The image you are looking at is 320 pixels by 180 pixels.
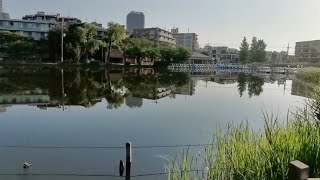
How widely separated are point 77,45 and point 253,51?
Result: 4636 centimetres

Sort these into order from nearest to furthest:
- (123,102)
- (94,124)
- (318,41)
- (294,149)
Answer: (294,149) → (94,124) → (123,102) → (318,41)

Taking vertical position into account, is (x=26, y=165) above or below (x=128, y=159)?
below

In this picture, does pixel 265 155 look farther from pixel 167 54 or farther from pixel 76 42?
pixel 167 54

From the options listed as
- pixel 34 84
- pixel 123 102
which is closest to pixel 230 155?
pixel 123 102

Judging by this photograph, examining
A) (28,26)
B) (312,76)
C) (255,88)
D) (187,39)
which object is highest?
(187,39)

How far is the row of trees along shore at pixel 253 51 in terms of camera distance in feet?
255

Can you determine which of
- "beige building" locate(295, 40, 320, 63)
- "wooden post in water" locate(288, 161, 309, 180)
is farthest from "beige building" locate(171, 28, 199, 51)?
"wooden post in water" locate(288, 161, 309, 180)

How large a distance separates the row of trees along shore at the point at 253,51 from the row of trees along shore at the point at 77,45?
1206 inches

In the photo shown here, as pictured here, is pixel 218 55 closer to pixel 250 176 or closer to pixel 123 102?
pixel 123 102

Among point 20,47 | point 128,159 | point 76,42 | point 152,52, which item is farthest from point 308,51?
point 128,159

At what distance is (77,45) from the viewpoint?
158 feet

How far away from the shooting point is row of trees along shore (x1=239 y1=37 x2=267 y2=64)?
7788cm

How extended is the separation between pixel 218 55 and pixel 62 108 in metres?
97.2

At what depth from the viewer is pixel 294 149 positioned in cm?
333
